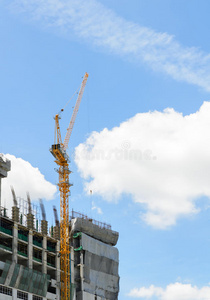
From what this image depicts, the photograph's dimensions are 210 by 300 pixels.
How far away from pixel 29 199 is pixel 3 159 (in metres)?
22.8

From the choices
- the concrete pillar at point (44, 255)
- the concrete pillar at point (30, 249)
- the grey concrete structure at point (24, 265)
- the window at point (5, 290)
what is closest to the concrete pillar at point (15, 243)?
the grey concrete structure at point (24, 265)

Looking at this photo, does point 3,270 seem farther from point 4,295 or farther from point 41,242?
point 41,242

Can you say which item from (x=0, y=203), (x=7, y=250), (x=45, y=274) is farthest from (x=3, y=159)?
(x=45, y=274)

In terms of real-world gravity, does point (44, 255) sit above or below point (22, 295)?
above

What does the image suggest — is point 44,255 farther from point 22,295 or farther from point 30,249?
point 22,295

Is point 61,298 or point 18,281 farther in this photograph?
point 61,298

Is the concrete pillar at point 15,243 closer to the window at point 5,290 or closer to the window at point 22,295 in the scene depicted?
the window at point 5,290

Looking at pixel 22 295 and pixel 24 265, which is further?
pixel 24 265

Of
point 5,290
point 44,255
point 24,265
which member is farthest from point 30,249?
point 5,290

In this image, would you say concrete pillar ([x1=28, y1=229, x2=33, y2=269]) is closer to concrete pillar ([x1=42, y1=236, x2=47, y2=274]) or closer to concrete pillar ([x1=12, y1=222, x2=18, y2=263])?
concrete pillar ([x1=42, y1=236, x2=47, y2=274])

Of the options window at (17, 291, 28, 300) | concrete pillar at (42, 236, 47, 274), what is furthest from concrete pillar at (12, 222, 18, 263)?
concrete pillar at (42, 236, 47, 274)

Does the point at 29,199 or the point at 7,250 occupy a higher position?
the point at 29,199

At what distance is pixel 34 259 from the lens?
19038 centimetres

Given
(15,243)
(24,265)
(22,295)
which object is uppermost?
(15,243)
